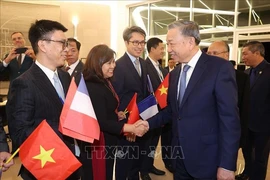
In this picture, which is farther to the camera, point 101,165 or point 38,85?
point 101,165

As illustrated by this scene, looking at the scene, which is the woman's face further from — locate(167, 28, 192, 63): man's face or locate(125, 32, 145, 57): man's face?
locate(125, 32, 145, 57): man's face

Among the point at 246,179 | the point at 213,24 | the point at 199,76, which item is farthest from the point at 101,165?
the point at 213,24

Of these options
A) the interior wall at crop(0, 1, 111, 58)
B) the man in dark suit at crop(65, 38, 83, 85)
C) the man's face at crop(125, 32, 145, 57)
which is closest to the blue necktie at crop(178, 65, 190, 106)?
the man's face at crop(125, 32, 145, 57)

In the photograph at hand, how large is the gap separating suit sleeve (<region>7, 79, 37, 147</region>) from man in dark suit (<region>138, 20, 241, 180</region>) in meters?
0.95

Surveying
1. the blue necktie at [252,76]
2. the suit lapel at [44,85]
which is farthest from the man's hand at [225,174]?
the blue necktie at [252,76]

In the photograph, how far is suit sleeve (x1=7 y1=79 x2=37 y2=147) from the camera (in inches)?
60.2

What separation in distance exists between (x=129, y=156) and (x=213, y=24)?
5807mm

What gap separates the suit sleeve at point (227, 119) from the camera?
1609mm

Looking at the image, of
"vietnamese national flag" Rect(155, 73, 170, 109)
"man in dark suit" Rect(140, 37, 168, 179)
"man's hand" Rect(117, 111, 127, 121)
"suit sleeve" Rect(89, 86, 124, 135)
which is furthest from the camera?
"man in dark suit" Rect(140, 37, 168, 179)

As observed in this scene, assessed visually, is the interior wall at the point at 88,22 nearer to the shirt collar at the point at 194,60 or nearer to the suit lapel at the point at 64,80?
the suit lapel at the point at 64,80

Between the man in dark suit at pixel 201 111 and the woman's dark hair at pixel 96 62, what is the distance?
1.97 ft

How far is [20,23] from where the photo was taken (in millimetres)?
8312

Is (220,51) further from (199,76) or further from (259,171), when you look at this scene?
(259,171)

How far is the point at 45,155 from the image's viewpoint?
1.46 metres
